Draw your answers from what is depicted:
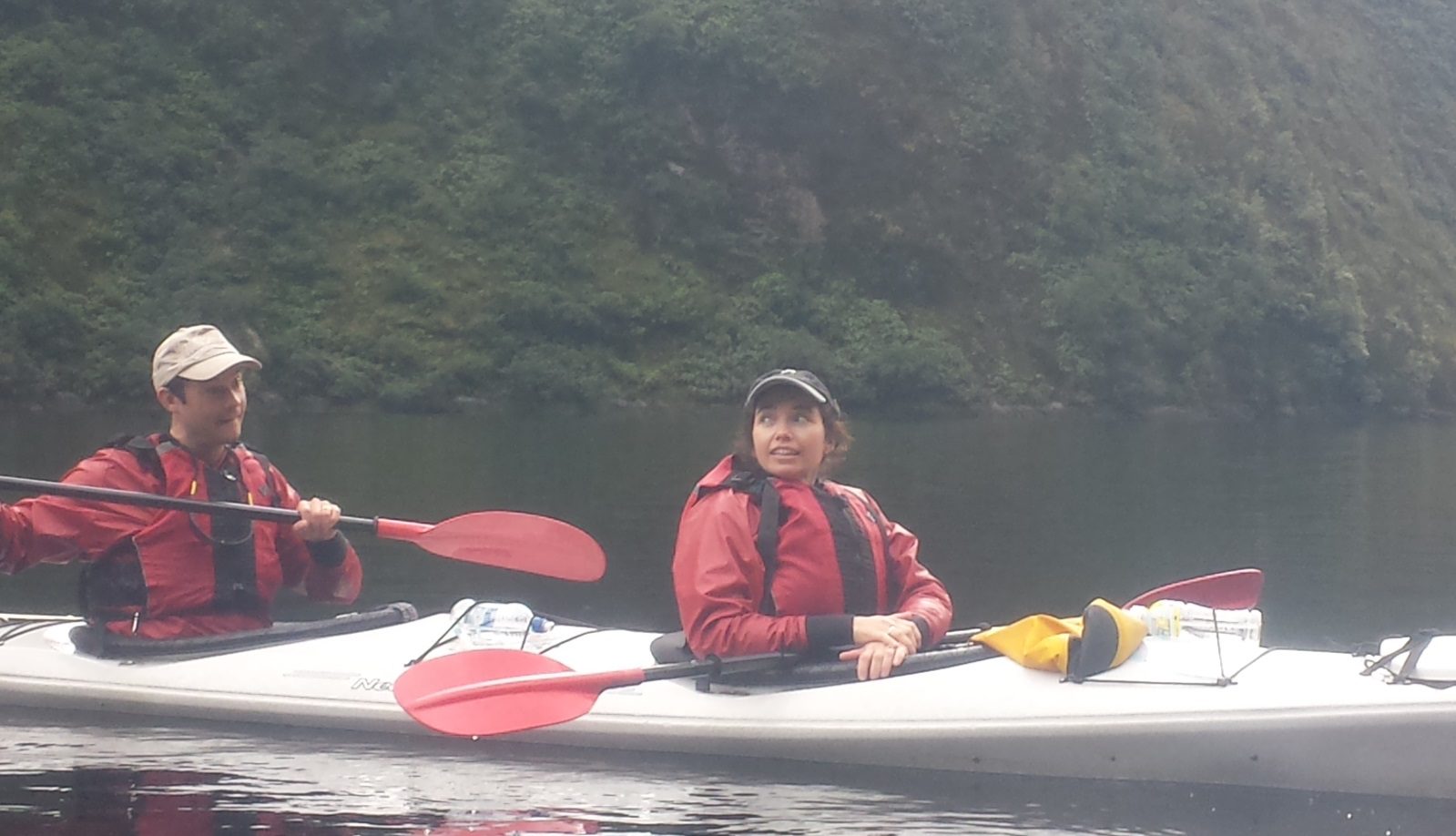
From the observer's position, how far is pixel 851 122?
1709 inches

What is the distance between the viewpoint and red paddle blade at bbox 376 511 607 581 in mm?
6043

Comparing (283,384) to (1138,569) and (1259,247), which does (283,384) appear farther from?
(1259,247)

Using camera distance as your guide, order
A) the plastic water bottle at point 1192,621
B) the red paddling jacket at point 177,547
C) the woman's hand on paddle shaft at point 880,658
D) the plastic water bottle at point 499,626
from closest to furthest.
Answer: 1. the woman's hand on paddle shaft at point 880,658
2. the plastic water bottle at point 1192,621
3. the red paddling jacket at point 177,547
4. the plastic water bottle at point 499,626

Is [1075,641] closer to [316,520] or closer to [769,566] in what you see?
[769,566]

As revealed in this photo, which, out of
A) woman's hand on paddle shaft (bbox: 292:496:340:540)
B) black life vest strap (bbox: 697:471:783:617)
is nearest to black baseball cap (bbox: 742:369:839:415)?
black life vest strap (bbox: 697:471:783:617)

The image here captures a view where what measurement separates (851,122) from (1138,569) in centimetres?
3270

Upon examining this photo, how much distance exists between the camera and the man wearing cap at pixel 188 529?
5316 millimetres

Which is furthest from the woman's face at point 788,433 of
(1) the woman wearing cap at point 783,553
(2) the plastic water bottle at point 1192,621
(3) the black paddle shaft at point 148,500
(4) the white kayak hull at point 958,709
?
(3) the black paddle shaft at point 148,500

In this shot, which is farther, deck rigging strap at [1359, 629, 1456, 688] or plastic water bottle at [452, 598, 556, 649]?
plastic water bottle at [452, 598, 556, 649]

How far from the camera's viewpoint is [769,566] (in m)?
→ 5.03

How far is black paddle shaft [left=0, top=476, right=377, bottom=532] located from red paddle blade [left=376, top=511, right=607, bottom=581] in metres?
0.58

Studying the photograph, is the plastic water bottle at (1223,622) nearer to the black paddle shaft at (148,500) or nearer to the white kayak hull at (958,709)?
the white kayak hull at (958,709)

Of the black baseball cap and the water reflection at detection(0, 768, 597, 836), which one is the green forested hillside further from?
A: the black baseball cap

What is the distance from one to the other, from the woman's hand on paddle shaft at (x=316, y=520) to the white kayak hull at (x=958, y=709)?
0.49 meters
